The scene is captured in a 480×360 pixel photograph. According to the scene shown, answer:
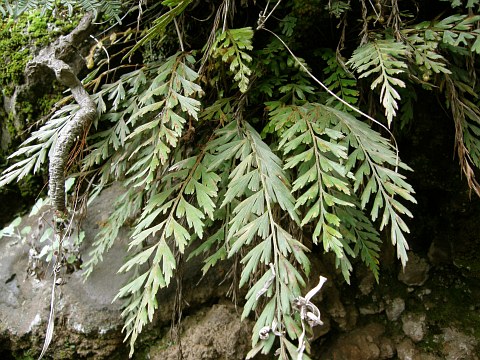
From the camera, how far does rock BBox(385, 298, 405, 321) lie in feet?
5.38

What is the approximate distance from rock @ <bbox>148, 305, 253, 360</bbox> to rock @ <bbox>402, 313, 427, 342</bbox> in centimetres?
68

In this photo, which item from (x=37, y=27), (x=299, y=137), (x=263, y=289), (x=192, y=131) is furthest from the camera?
(x=37, y=27)

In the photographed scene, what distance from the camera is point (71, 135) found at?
4.64ft

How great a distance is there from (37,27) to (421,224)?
2011 mm

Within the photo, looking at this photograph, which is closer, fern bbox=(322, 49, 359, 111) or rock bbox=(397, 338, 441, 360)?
fern bbox=(322, 49, 359, 111)

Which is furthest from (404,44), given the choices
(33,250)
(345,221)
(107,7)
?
(33,250)

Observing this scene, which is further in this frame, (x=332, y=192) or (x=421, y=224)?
(x=421, y=224)

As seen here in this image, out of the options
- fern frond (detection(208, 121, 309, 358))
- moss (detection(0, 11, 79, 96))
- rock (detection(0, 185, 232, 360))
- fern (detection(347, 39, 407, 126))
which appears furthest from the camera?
moss (detection(0, 11, 79, 96))

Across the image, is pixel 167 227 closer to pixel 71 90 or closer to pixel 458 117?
pixel 71 90

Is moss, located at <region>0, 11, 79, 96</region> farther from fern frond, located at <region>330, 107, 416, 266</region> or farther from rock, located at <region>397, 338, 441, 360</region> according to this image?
rock, located at <region>397, 338, 441, 360</region>

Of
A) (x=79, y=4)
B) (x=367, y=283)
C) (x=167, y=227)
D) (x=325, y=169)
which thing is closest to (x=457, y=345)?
(x=367, y=283)

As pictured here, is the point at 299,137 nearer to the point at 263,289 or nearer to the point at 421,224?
the point at 263,289

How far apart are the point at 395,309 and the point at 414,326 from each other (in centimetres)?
10

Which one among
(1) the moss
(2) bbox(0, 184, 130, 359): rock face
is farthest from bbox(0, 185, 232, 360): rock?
(1) the moss
